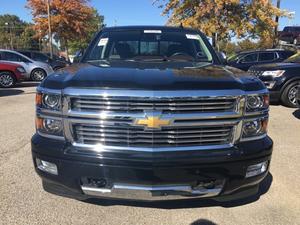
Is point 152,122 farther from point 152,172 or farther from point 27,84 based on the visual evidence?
point 27,84

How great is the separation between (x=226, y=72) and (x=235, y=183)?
3.69ft

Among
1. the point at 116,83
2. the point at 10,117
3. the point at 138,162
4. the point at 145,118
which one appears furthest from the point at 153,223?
the point at 10,117

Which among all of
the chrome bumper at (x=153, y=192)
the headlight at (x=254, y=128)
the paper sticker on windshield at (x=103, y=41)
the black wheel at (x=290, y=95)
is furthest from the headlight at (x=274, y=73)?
the chrome bumper at (x=153, y=192)

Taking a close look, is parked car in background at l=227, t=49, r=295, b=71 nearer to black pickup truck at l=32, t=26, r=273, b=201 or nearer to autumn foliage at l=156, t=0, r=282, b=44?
autumn foliage at l=156, t=0, r=282, b=44

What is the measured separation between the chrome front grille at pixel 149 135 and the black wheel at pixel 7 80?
14.2m

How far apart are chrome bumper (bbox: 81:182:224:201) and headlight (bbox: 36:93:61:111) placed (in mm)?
724

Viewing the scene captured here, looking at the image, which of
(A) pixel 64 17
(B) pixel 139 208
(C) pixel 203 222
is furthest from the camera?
(A) pixel 64 17

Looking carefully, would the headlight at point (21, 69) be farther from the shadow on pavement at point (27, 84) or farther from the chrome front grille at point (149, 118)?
the chrome front grille at point (149, 118)

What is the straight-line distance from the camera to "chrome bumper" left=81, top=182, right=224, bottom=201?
3.31 metres

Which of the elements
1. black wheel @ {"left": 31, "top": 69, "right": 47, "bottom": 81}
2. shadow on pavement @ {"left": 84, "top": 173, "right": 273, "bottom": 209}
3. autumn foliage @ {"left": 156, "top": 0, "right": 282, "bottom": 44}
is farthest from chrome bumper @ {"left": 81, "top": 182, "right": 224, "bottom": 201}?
autumn foliage @ {"left": 156, "top": 0, "right": 282, "bottom": 44}

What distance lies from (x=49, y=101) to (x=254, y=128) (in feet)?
5.89

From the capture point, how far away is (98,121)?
130 inches

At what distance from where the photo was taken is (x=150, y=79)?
11.2 feet

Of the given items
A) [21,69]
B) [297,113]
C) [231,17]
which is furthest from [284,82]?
[231,17]
